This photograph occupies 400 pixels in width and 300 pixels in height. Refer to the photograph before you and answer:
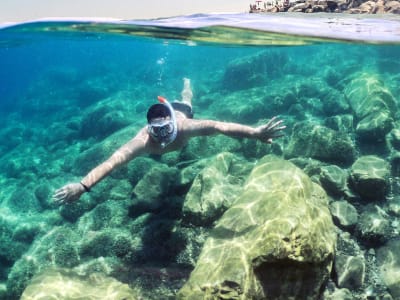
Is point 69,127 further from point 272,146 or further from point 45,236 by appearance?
point 272,146

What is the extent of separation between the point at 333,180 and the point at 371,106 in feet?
13.7

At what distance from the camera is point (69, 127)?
64.7 feet

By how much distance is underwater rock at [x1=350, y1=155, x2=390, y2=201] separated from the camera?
7.48 m

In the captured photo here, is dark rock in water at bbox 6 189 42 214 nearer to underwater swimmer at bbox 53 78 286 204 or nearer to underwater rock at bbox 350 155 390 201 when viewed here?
underwater swimmer at bbox 53 78 286 204

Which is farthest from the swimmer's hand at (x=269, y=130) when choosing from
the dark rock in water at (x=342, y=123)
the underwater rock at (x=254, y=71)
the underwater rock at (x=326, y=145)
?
the underwater rock at (x=254, y=71)

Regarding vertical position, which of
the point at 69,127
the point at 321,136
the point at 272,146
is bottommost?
the point at 69,127

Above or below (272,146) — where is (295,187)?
above

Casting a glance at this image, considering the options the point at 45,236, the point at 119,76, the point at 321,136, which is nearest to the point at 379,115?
the point at 321,136

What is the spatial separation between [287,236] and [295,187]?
1423 mm

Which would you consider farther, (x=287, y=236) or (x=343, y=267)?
(x=343, y=267)

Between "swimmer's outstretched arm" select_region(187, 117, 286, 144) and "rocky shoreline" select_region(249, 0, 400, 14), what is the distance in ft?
32.1

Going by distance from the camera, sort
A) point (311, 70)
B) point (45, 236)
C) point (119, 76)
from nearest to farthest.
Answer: point (45, 236) < point (311, 70) < point (119, 76)

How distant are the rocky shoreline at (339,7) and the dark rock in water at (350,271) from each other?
36.2ft

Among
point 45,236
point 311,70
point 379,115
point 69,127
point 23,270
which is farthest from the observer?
point 311,70
